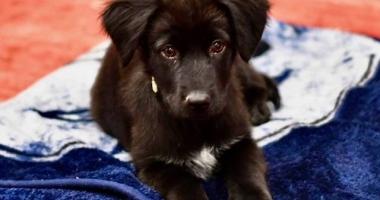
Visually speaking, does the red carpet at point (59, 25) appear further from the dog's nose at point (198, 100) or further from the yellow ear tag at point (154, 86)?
the dog's nose at point (198, 100)

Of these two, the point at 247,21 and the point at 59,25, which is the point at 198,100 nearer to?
the point at 247,21

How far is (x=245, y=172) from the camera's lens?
265 centimetres

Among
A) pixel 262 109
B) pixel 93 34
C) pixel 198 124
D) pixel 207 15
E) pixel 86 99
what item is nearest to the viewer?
pixel 207 15

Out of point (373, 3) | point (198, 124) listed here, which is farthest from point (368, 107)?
point (373, 3)

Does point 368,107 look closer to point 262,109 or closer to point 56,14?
point 262,109

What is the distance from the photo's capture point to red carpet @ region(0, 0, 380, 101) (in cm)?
448

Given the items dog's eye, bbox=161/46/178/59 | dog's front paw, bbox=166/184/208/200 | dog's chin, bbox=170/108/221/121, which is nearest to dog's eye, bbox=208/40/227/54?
dog's eye, bbox=161/46/178/59

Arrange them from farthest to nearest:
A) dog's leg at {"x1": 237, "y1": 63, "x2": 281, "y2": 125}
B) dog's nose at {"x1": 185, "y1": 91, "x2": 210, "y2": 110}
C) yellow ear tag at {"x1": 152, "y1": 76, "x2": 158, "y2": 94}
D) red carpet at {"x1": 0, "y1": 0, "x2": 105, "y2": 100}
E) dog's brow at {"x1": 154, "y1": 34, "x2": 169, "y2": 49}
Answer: red carpet at {"x1": 0, "y1": 0, "x2": 105, "y2": 100}
dog's leg at {"x1": 237, "y1": 63, "x2": 281, "y2": 125}
yellow ear tag at {"x1": 152, "y1": 76, "x2": 158, "y2": 94}
dog's brow at {"x1": 154, "y1": 34, "x2": 169, "y2": 49}
dog's nose at {"x1": 185, "y1": 91, "x2": 210, "y2": 110}

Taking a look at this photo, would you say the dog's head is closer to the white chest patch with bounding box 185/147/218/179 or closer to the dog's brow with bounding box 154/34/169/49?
the dog's brow with bounding box 154/34/169/49

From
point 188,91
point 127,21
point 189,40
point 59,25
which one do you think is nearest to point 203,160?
point 188,91

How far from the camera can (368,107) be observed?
3.42m

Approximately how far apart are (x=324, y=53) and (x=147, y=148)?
1.92 metres

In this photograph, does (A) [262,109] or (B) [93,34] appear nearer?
(A) [262,109]

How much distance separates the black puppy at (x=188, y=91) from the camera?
8.08 ft
